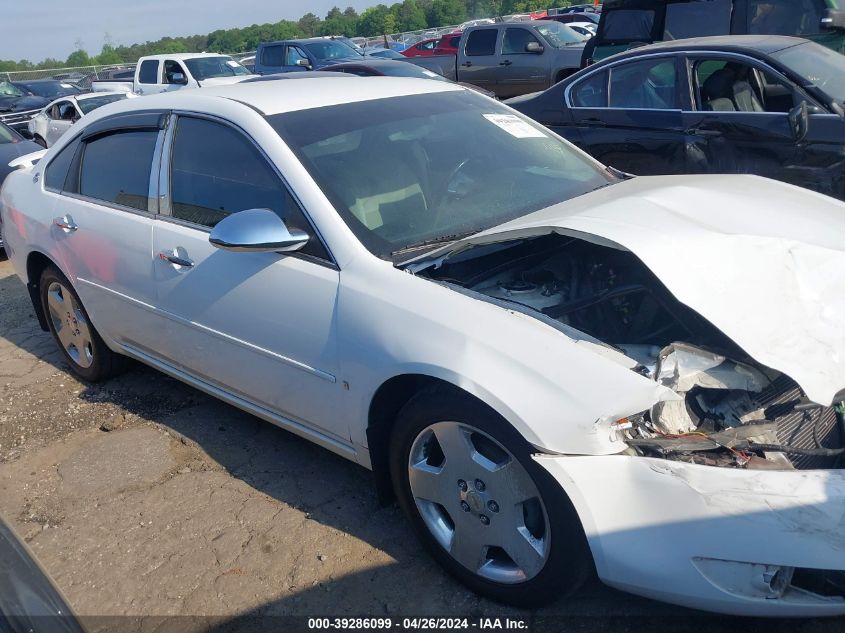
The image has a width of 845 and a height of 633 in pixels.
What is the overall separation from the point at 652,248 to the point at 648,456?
27.2 inches

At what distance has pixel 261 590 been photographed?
2881 millimetres

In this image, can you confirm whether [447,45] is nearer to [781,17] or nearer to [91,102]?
[91,102]

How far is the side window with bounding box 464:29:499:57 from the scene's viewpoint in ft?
47.0

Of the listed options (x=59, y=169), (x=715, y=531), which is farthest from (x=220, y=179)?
(x=715, y=531)

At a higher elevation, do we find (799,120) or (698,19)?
(698,19)

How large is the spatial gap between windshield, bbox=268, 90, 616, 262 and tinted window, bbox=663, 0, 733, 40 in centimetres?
513

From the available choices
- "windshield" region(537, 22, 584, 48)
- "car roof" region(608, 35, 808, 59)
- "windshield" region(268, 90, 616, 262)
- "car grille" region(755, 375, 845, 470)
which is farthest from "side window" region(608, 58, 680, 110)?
"windshield" region(537, 22, 584, 48)

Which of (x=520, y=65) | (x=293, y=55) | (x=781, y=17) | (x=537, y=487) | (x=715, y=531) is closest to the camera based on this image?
(x=715, y=531)

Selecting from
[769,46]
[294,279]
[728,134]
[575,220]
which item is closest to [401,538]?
[294,279]

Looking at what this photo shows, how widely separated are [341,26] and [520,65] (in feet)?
161

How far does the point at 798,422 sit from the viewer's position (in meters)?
2.44

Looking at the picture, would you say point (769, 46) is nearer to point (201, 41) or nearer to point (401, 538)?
point (401, 538)

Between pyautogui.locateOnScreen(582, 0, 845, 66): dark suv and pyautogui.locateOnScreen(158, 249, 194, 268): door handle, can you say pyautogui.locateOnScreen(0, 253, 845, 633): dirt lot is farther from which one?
pyautogui.locateOnScreen(582, 0, 845, 66): dark suv

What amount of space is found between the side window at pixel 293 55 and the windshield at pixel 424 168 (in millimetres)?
13972
